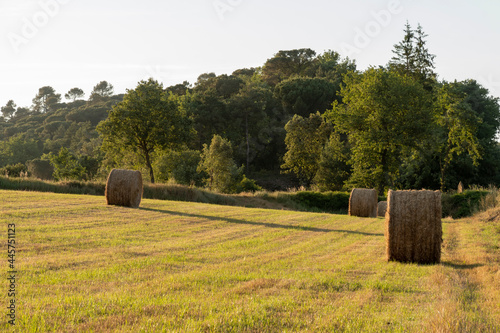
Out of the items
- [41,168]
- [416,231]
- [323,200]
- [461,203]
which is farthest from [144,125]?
[41,168]

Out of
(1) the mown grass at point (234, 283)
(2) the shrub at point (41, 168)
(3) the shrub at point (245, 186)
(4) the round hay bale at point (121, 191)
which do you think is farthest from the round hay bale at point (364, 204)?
(2) the shrub at point (41, 168)

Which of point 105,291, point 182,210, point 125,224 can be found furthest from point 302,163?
point 105,291

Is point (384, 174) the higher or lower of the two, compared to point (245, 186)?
higher

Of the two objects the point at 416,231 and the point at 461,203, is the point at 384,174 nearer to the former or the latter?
the point at 461,203

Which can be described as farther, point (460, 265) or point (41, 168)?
point (41, 168)

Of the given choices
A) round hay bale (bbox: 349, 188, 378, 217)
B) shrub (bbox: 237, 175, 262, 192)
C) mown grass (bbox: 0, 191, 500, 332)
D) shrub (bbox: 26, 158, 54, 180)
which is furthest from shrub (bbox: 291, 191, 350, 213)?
shrub (bbox: 26, 158, 54, 180)

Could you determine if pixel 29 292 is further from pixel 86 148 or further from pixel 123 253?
pixel 86 148

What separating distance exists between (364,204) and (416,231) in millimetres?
15880

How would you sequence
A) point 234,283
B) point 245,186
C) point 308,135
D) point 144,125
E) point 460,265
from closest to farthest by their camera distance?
point 234,283 → point 460,265 → point 144,125 → point 245,186 → point 308,135

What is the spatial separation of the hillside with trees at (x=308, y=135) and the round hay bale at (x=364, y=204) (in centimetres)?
1397

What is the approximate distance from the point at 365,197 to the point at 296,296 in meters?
20.8

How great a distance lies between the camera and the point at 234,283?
287 inches

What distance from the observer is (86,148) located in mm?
87188

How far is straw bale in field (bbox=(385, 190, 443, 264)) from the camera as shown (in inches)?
418
